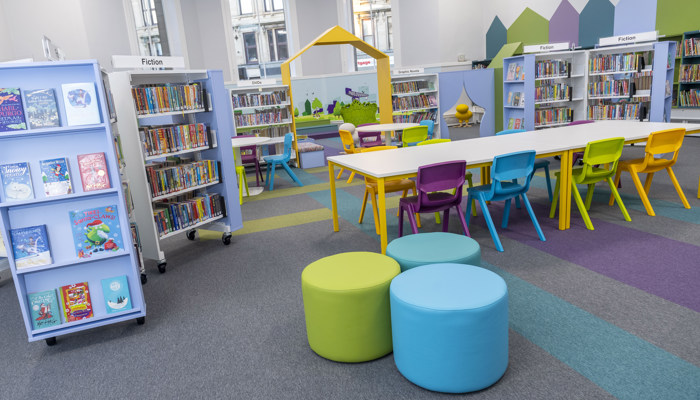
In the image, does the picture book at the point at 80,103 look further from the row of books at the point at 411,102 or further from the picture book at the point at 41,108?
the row of books at the point at 411,102

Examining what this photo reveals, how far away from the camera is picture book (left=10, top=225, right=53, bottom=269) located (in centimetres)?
290

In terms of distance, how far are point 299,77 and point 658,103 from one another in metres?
9.08

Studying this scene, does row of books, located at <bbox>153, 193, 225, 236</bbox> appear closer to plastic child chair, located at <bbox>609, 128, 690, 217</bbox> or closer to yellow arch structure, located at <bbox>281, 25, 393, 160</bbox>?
plastic child chair, located at <bbox>609, 128, 690, 217</bbox>

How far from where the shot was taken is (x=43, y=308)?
3.02 m

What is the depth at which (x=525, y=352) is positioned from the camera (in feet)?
8.36

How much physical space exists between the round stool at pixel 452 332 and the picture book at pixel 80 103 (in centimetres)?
216

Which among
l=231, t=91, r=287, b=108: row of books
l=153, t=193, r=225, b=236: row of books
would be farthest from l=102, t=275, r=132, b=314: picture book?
l=231, t=91, r=287, b=108: row of books

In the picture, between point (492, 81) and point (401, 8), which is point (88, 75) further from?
point (401, 8)

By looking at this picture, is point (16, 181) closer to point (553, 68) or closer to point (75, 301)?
point (75, 301)

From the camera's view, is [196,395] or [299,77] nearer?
[196,395]

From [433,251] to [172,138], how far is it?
9.03 feet

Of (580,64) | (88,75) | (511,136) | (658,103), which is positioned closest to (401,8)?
(580,64)

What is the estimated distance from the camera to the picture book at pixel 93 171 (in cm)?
297

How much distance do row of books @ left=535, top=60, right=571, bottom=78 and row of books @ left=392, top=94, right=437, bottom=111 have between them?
2497 mm
